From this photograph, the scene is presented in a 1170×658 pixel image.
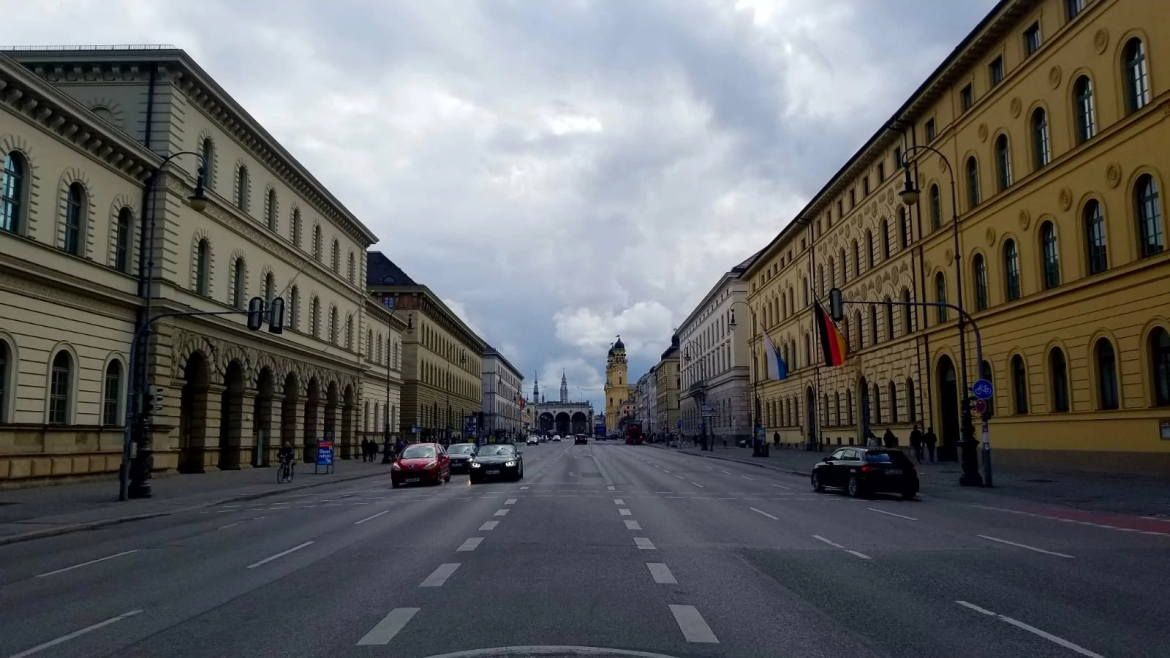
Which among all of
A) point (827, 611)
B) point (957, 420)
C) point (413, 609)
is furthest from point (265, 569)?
point (957, 420)

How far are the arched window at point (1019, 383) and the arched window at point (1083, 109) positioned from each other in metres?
8.98

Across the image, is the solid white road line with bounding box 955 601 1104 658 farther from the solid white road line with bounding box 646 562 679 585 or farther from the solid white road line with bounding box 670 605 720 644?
the solid white road line with bounding box 646 562 679 585

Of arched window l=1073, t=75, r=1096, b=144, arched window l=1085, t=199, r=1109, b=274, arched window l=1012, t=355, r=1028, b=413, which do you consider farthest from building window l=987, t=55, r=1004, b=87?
arched window l=1012, t=355, r=1028, b=413

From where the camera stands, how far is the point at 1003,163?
36.0 m

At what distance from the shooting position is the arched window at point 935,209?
42531 millimetres

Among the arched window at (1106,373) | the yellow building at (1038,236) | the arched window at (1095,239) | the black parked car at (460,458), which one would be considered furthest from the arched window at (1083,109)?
the black parked car at (460,458)

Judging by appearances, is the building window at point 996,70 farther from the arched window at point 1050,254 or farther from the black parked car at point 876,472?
the black parked car at point 876,472

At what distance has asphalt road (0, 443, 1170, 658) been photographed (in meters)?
7.33

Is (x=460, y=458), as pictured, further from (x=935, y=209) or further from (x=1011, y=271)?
(x=935, y=209)

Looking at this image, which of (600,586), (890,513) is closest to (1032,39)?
(890,513)

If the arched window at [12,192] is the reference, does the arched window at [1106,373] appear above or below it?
below

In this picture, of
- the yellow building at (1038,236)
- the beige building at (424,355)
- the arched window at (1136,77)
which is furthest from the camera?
the beige building at (424,355)

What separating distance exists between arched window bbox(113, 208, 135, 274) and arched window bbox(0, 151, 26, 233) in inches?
189

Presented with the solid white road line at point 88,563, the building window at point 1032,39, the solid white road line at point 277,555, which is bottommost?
the solid white road line at point 88,563
